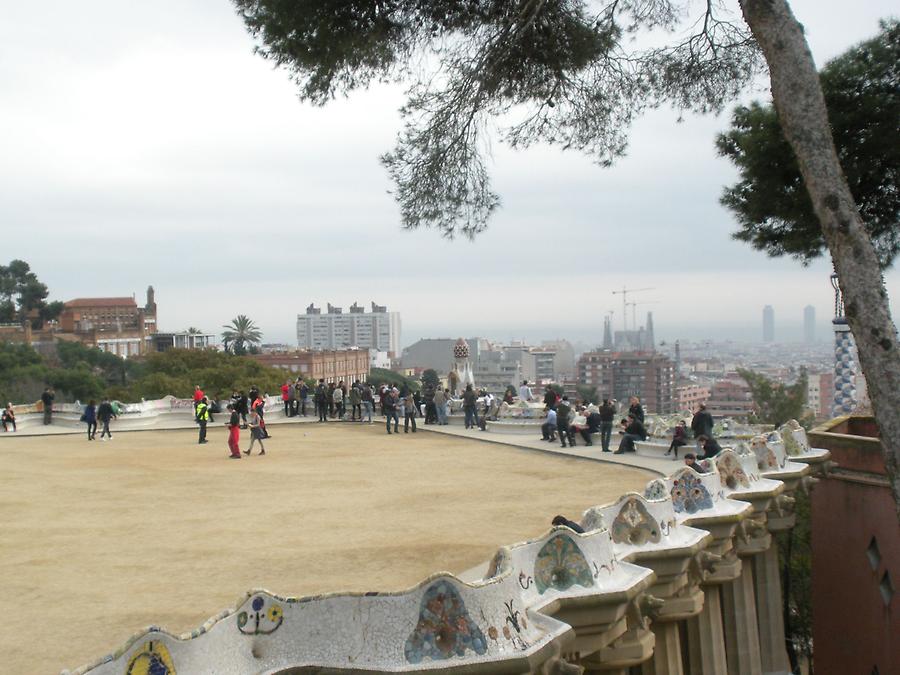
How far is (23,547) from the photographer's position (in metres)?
10.4

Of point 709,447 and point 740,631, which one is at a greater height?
point 709,447

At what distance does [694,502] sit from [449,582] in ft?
19.3

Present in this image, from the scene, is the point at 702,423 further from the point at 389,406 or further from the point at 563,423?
the point at 389,406

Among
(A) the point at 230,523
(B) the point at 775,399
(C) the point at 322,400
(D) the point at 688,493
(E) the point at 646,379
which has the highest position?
(C) the point at 322,400

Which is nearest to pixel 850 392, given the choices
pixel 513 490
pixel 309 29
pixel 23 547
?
pixel 513 490

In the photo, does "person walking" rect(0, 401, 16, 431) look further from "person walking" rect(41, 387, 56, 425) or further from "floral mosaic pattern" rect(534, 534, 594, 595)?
"floral mosaic pattern" rect(534, 534, 594, 595)

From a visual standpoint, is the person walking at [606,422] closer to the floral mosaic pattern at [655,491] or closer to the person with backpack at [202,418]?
the floral mosaic pattern at [655,491]

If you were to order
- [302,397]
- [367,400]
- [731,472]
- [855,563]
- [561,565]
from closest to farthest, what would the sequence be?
[561,565] < [731,472] < [855,563] < [367,400] < [302,397]

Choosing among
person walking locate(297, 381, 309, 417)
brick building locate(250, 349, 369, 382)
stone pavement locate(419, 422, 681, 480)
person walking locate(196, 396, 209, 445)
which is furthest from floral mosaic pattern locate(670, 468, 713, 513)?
brick building locate(250, 349, 369, 382)

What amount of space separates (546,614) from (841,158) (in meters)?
9.50

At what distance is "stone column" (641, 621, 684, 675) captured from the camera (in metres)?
9.56

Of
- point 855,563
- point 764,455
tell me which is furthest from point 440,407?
point 855,563

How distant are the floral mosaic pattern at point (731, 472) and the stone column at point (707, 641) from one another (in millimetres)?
1521

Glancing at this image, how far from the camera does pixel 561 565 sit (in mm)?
7211
